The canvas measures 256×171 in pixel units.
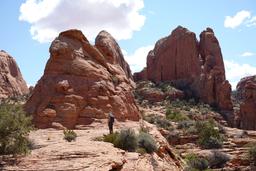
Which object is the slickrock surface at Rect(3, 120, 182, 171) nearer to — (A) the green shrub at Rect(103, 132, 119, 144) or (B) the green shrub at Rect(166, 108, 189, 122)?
(A) the green shrub at Rect(103, 132, 119, 144)

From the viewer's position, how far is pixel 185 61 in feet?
288

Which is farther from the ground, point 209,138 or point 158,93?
point 158,93

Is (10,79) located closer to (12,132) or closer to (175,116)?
(175,116)

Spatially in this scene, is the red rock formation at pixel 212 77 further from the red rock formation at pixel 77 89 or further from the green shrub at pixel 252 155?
the red rock formation at pixel 77 89

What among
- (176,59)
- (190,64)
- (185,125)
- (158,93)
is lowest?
(185,125)

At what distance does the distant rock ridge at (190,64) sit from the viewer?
262 feet

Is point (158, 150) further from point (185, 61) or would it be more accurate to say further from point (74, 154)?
point (185, 61)

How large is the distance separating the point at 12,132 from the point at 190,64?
70.3 meters

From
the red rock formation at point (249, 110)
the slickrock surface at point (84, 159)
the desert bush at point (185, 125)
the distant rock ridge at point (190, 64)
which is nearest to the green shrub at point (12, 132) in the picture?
the slickrock surface at point (84, 159)

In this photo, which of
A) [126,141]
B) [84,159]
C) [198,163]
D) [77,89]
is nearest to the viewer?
[84,159]

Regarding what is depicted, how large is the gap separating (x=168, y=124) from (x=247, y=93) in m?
25.4

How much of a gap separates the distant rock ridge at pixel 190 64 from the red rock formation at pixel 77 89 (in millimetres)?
43283

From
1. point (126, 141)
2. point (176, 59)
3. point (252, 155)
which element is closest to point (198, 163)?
point (252, 155)

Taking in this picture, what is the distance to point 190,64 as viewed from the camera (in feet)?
285
